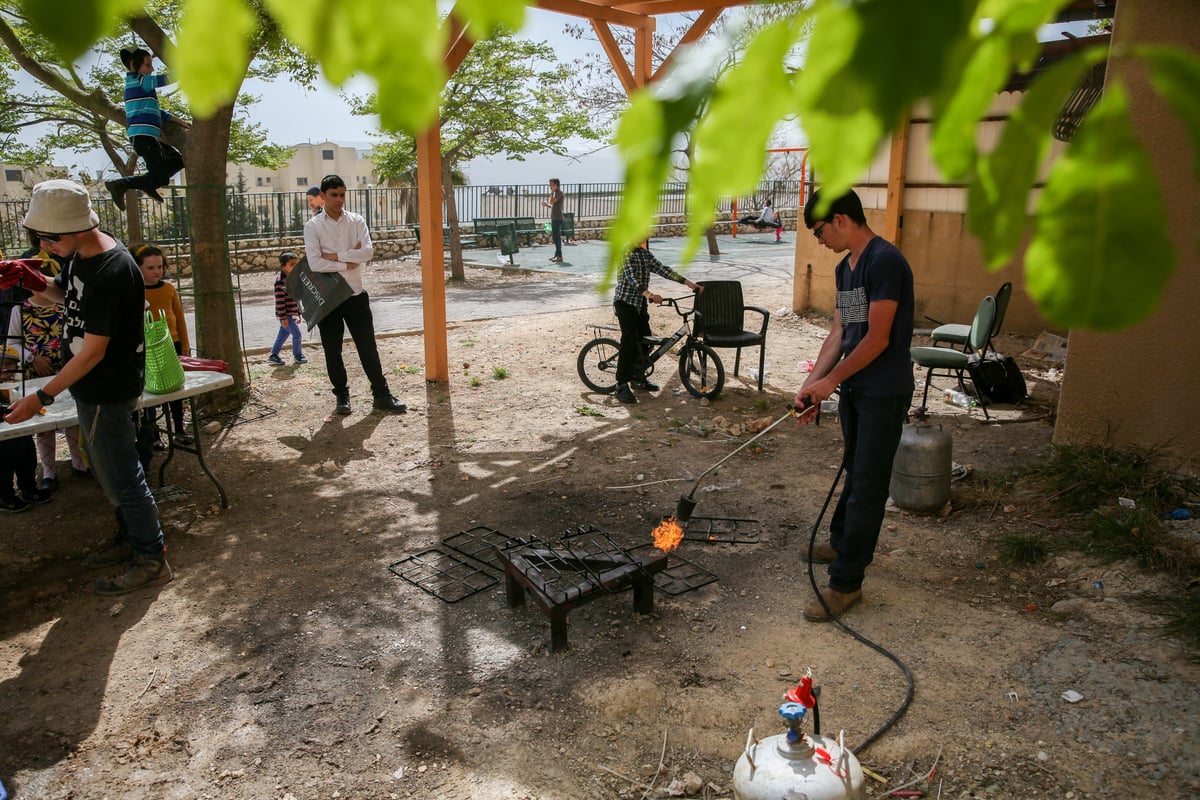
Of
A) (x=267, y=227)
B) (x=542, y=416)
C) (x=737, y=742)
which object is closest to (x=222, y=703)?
(x=737, y=742)

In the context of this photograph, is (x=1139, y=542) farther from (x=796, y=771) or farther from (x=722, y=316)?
(x=722, y=316)

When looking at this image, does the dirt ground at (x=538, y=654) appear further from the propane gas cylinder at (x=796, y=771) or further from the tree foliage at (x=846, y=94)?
the tree foliage at (x=846, y=94)

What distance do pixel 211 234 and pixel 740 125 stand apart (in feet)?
25.5

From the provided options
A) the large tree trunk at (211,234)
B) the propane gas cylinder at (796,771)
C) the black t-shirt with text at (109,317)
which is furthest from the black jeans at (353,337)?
the propane gas cylinder at (796,771)

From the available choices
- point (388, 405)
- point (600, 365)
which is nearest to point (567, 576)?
point (388, 405)

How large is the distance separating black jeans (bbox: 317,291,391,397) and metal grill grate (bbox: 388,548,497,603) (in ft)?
10.1

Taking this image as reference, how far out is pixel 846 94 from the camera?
708 mm

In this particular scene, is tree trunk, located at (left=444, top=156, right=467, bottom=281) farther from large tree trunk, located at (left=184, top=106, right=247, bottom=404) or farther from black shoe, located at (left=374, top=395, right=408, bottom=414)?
black shoe, located at (left=374, top=395, right=408, bottom=414)

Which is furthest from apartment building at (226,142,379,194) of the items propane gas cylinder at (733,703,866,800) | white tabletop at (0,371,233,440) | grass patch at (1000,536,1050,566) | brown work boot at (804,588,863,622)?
propane gas cylinder at (733,703,866,800)

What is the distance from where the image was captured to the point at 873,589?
4527mm

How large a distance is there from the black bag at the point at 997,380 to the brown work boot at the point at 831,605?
369cm

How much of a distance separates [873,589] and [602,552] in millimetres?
1400

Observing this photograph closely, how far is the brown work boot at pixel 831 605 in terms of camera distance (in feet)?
13.8

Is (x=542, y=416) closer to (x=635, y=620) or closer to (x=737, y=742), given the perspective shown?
(x=635, y=620)
